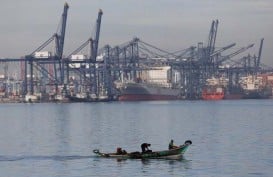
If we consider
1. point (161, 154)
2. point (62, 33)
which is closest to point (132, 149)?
point (161, 154)

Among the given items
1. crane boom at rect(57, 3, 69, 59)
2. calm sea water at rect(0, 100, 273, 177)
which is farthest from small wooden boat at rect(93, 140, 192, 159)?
crane boom at rect(57, 3, 69, 59)

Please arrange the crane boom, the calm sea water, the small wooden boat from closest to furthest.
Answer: the calm sea water, the small wooden boat, the crane boom

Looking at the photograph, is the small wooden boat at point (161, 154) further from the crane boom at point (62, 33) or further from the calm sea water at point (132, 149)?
the crane boom at point (62, 33)

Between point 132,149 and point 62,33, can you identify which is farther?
point 62,33

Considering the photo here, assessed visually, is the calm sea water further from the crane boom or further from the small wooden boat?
the crane boom

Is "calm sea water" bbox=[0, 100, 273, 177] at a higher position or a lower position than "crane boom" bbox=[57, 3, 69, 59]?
lower

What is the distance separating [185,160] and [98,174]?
25.4ft

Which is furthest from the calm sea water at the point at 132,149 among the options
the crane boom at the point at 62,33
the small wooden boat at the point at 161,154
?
the crane boom at the point at 62,33

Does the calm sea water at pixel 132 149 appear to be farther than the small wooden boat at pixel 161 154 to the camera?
No

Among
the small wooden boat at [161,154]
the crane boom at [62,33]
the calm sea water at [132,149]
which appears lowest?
the calm sea water at [132,149]

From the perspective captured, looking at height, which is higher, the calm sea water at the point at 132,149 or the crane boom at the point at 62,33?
the crane boom at the point at 62,33

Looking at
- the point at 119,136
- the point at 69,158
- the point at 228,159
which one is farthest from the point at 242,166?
the point at 119,136

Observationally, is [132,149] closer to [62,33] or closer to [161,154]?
[161,154]

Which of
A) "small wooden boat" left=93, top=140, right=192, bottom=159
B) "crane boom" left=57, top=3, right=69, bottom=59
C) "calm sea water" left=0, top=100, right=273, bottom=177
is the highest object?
"crane boom" left=57, top=3, right=69, bottom=59
